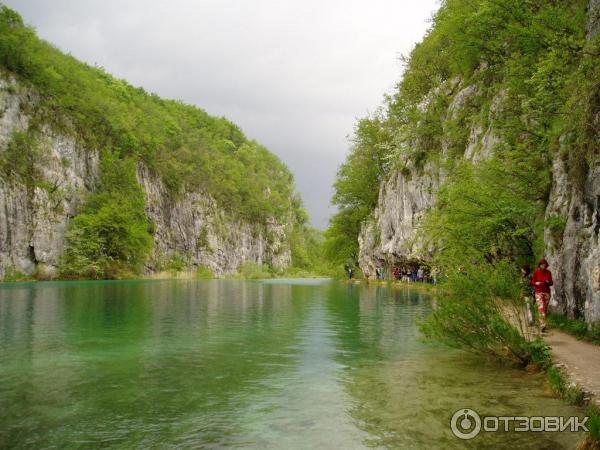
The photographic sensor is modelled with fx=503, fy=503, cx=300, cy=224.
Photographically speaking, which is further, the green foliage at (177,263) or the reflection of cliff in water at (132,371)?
the green foliage at (177,263)

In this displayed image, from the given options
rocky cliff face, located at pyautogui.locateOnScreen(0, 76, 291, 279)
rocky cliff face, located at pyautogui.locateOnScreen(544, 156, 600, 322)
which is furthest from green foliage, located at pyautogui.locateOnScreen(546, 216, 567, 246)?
rocky cliff face, located at pyautogui.locateOnScreen(0, 76, 291, 279)

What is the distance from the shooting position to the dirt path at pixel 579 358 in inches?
309

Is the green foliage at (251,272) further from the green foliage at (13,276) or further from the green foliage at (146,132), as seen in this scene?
the green foliage at (13,276)

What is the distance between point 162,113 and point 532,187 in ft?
369

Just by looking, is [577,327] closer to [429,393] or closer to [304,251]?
[429,393]

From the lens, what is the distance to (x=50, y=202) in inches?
2591

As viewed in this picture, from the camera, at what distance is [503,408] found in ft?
25.3

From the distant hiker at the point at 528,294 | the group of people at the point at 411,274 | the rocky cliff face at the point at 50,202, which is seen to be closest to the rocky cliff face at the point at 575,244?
the distant hiker at the point at 528,294

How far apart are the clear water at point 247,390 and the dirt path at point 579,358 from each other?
519 millimetres

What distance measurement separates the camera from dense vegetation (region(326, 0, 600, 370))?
35.1 ft

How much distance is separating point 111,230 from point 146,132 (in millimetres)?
30726

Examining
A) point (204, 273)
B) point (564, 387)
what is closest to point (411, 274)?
point (564, 387)

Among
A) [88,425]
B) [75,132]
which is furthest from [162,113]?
[88,425]

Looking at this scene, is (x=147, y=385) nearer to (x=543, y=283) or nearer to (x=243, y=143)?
(x=543, y=283)
